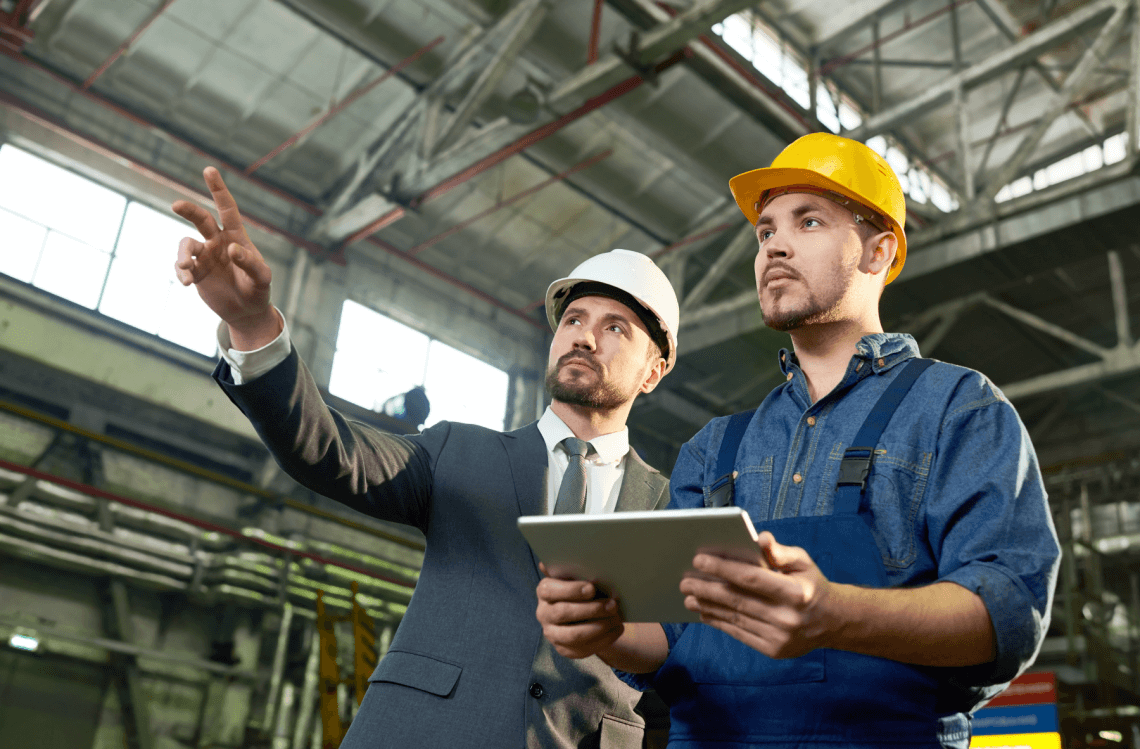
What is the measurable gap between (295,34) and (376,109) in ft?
5.07

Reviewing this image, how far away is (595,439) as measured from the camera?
10.1 ft

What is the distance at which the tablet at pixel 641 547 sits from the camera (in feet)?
4.34

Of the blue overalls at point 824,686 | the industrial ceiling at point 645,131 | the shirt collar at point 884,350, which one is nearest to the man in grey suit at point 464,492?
the blue overalls at point 824,686

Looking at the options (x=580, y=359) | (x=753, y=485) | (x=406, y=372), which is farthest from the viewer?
(x=406, y=372)

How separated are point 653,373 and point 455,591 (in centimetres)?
123

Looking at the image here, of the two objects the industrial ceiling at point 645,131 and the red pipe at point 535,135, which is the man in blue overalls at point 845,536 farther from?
the red pipe at point 535,135

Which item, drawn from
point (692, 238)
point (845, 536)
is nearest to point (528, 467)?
point (845, 536)

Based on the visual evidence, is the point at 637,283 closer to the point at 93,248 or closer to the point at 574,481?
the point at 574,481

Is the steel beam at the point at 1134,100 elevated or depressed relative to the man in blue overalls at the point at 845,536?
elevated

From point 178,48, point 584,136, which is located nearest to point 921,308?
point 584,136

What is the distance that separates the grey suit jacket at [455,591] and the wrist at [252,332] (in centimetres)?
7

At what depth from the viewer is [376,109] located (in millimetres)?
12875

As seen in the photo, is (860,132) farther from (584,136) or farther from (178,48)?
(178,48)

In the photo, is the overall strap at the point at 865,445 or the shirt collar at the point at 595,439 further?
the shirt collar at the point at 595,439
